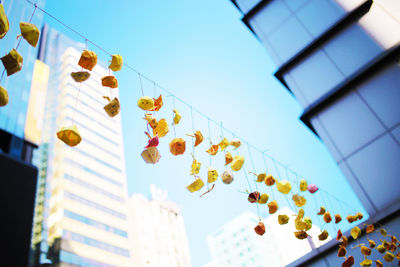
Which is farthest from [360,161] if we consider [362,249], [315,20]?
[315,20]

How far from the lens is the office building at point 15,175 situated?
12.5 meters

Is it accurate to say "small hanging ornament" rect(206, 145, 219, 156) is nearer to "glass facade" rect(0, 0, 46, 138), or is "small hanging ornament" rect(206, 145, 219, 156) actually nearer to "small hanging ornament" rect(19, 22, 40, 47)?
"small hanging ornament" rect(19, 22, 40, 47)

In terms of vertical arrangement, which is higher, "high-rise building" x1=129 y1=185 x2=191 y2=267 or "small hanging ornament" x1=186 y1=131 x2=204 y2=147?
"high-rise building" x1=129 y1=185 x2=191 y2=267

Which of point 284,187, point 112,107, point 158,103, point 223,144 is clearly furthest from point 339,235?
point 112,107

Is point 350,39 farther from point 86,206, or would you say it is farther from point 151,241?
point 151,241

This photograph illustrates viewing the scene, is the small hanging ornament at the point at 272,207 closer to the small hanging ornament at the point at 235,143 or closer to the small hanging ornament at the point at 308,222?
the small hanging ornament at the point at 308,222

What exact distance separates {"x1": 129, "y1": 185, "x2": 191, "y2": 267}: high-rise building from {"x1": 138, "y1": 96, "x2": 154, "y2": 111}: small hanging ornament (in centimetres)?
4927

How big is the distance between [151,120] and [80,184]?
37.4 m

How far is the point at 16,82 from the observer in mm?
21016

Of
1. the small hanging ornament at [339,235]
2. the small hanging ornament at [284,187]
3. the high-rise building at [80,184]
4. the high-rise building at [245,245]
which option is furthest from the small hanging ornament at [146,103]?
the high-rise building at [245,245]

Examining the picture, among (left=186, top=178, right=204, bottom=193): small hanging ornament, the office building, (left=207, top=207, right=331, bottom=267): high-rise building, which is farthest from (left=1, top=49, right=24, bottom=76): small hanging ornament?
(left=207, top=207, right=331, bottom=267): high-rise building

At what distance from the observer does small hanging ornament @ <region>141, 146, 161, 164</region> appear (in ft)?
10.8

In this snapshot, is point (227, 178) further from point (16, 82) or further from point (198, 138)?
point (16, 82)

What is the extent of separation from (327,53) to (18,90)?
21.5 meters
